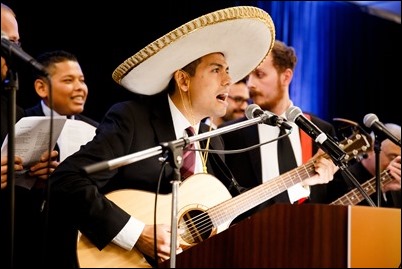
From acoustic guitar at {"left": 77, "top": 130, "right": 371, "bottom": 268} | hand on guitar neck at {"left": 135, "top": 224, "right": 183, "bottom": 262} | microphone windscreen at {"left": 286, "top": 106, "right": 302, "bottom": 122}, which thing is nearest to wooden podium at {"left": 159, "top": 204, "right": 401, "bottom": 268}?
hand on guitar neck at {"left": 135, "top": 224, "right": 183, "bottom": 262}

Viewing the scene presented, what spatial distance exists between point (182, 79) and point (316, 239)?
1677 mm

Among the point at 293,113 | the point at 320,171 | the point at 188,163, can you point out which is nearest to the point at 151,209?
the point at 188,163

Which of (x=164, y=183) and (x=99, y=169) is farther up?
(x=164, y=183)

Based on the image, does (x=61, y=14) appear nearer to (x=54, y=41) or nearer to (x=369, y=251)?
(x=54, y=41)

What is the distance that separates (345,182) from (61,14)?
8.52 feet

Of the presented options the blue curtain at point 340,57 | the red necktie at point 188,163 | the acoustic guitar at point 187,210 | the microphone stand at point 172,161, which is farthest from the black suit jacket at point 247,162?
the blue curtain at point 340,57

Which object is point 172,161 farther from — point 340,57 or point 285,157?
point 340,57

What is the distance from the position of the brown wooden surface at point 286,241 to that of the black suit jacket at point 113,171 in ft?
2.39

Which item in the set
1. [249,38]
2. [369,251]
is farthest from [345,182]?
[369,251]

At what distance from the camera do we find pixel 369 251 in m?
2.00

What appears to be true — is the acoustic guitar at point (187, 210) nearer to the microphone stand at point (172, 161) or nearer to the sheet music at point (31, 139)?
the sheet music at point (31, 139)

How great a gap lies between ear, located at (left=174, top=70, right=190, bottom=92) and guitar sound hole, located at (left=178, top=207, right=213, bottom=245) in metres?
0.68

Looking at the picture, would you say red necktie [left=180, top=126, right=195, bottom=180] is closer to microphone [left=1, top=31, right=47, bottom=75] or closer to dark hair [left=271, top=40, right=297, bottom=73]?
microphone [left=1, top=31, right=47, bottom=75]

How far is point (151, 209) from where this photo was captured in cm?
302
